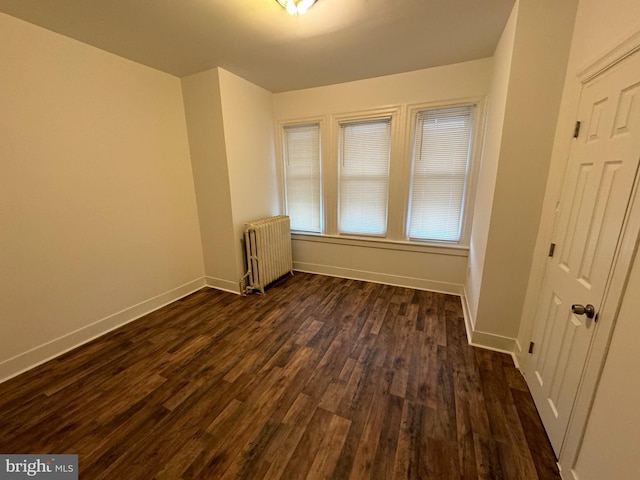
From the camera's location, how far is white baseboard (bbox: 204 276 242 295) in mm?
3287

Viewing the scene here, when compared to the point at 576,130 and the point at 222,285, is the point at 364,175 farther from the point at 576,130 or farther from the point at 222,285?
the point at 222,285

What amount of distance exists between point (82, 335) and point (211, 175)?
2.04m

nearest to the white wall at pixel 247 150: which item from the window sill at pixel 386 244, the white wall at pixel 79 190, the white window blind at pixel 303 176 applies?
the white window blind at pixel 303 176

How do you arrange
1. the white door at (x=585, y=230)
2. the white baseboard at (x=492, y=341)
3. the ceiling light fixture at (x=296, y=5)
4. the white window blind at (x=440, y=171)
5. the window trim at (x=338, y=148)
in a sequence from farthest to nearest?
the window trim at (x=338, y=148) → the white window blind at (x=440, y=171) → the white baseboard at (x=492, y=341) → the ceiling light fixture at (x=296, y=5) → the white door at (x=585, y=230)

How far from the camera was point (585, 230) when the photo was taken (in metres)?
1.28

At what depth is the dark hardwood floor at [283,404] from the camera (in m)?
1.31

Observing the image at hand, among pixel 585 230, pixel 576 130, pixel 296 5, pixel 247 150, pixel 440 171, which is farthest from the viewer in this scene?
pixel 247 150

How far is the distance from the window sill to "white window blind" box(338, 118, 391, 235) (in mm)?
124

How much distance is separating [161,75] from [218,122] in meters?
0.76

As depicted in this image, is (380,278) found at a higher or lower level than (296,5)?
lower

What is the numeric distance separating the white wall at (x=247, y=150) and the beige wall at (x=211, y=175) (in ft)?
0.23

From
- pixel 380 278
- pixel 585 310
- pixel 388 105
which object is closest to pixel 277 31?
pixel 388 105

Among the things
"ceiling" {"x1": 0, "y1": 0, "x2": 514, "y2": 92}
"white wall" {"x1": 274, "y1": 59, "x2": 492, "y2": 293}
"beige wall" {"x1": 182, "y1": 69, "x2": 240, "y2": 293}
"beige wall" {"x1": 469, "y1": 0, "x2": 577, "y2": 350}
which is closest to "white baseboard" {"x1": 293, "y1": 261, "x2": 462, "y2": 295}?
"white wall" {"x1": 274, "y1": 59, "x2": 492, "y2": 293}

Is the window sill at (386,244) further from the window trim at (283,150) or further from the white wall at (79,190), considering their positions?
the white wall at (79,190)
